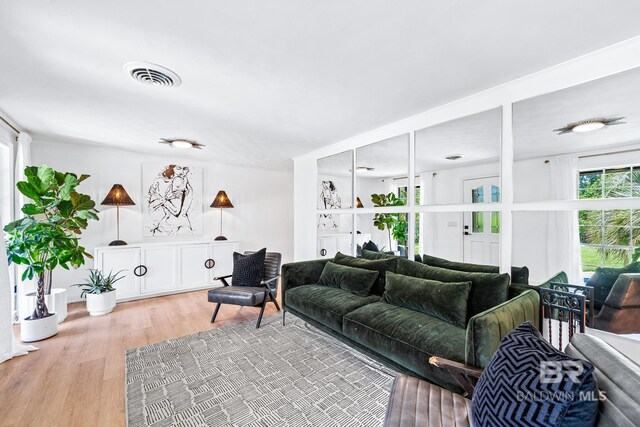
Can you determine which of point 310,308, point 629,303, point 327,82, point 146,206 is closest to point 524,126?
point 629,303

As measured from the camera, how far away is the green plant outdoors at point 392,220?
3.00 m

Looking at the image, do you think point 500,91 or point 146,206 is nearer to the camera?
point 500,91

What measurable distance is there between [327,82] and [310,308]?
2.10 meters

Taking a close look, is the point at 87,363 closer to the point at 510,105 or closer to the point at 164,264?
the point at 164,264

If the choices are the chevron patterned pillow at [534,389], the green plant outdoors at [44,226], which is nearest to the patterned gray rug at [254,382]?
the chevron patterned pillow at [534,389]

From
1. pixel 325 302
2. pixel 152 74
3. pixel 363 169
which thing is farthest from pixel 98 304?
pixel 363 169

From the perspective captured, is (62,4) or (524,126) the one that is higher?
(62,4)

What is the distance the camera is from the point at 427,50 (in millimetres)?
1681

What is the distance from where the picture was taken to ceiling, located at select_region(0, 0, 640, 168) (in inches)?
53.2

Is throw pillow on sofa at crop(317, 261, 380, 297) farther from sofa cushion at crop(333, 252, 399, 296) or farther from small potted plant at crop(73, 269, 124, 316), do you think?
small potted plant at crop(73, 269, 124, 316)

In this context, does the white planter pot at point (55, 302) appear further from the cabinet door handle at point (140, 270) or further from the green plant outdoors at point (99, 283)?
the cabinet door handle at point (140, 270)

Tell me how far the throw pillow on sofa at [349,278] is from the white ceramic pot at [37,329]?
2.97m

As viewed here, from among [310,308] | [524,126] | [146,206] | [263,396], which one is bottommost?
[263,396]

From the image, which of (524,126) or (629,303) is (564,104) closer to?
(524,126)
